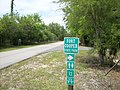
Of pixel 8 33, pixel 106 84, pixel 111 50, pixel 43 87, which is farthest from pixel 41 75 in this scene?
pixel 8 33

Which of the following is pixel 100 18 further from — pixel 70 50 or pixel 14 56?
pixel 70 50

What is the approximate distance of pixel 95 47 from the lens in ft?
43.2

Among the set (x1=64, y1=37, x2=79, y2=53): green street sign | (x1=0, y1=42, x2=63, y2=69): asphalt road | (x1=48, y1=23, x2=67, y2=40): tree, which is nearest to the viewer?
(x1=64, y1=37, x2=79, y2=53): green street sign

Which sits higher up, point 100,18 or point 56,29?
point 56,29

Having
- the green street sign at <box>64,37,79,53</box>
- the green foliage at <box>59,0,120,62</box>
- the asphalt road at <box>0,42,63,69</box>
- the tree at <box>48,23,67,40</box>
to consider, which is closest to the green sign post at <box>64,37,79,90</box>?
the green street sign at <box>64,37,79,53</box>

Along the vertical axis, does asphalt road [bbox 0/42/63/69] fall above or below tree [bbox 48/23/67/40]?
below

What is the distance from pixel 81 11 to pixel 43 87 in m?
6.99

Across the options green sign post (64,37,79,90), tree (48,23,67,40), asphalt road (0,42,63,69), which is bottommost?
asphalt road (0,42,63,69)

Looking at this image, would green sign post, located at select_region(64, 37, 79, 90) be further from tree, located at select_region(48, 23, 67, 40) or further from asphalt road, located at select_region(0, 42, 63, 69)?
tree, located at select_region(48, 23, 67, 40)

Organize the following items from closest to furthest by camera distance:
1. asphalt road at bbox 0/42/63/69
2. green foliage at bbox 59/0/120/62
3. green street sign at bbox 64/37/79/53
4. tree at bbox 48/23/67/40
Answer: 1. green street sign at bbox 64/37/79/53
2. green foliage at bbox 59/0/120/62
3. asphalt road at bbox 0/42/63/69
4. tree at bbox 48/23/67/40

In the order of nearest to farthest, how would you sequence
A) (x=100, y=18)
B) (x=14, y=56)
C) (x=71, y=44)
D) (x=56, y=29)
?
(x=71, y=44) → (x=100, y=18) → (x=14, y=56) → (x=56, y=29)

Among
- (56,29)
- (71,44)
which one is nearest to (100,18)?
(71,44)

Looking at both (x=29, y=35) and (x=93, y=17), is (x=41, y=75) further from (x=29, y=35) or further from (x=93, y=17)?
(x=29, y=35)

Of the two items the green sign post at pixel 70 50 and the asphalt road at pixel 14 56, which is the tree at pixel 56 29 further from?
the green sign post at pixel 70 50
